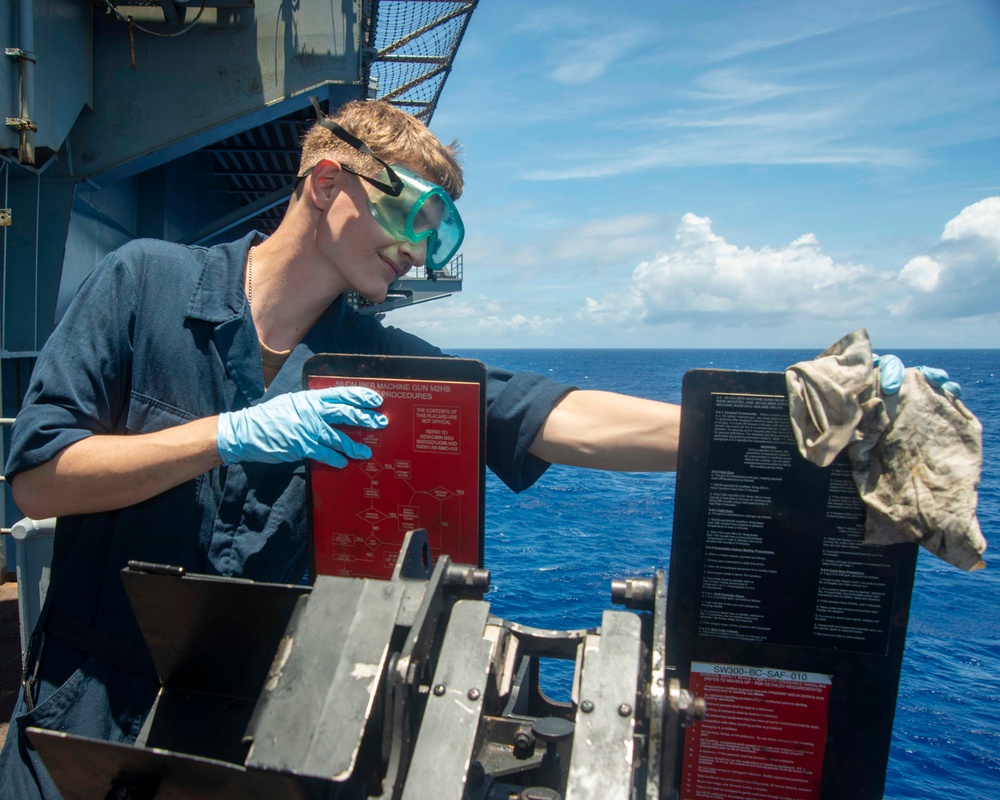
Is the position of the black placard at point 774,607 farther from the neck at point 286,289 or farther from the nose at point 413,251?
the neck at point 286,289

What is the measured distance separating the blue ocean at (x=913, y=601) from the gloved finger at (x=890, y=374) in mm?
5401

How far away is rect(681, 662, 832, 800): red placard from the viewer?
181cm

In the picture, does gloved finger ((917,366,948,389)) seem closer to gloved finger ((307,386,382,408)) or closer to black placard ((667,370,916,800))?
black placard ((667,370,916,800))

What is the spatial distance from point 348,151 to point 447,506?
3.34 feet

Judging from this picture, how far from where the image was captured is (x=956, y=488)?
1.54 metres

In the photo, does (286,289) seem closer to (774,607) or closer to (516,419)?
(516,419)

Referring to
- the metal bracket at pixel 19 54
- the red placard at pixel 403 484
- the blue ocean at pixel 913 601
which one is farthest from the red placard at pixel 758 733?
the metal bracket at pixel 19 54

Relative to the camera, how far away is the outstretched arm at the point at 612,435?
1929 millimetres

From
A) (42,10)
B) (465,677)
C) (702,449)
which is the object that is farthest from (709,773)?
(42,10)

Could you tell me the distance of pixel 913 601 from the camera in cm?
1241

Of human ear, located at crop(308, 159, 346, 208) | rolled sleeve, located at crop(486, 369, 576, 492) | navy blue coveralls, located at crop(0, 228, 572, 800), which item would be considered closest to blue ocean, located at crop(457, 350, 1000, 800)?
rolled sleeve, located at crop(486, 369, 576, 492)

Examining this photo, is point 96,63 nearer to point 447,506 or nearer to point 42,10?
point 42,10

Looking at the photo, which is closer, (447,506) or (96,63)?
(447,506)

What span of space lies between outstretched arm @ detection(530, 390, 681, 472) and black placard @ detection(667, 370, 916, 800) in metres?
0.16
